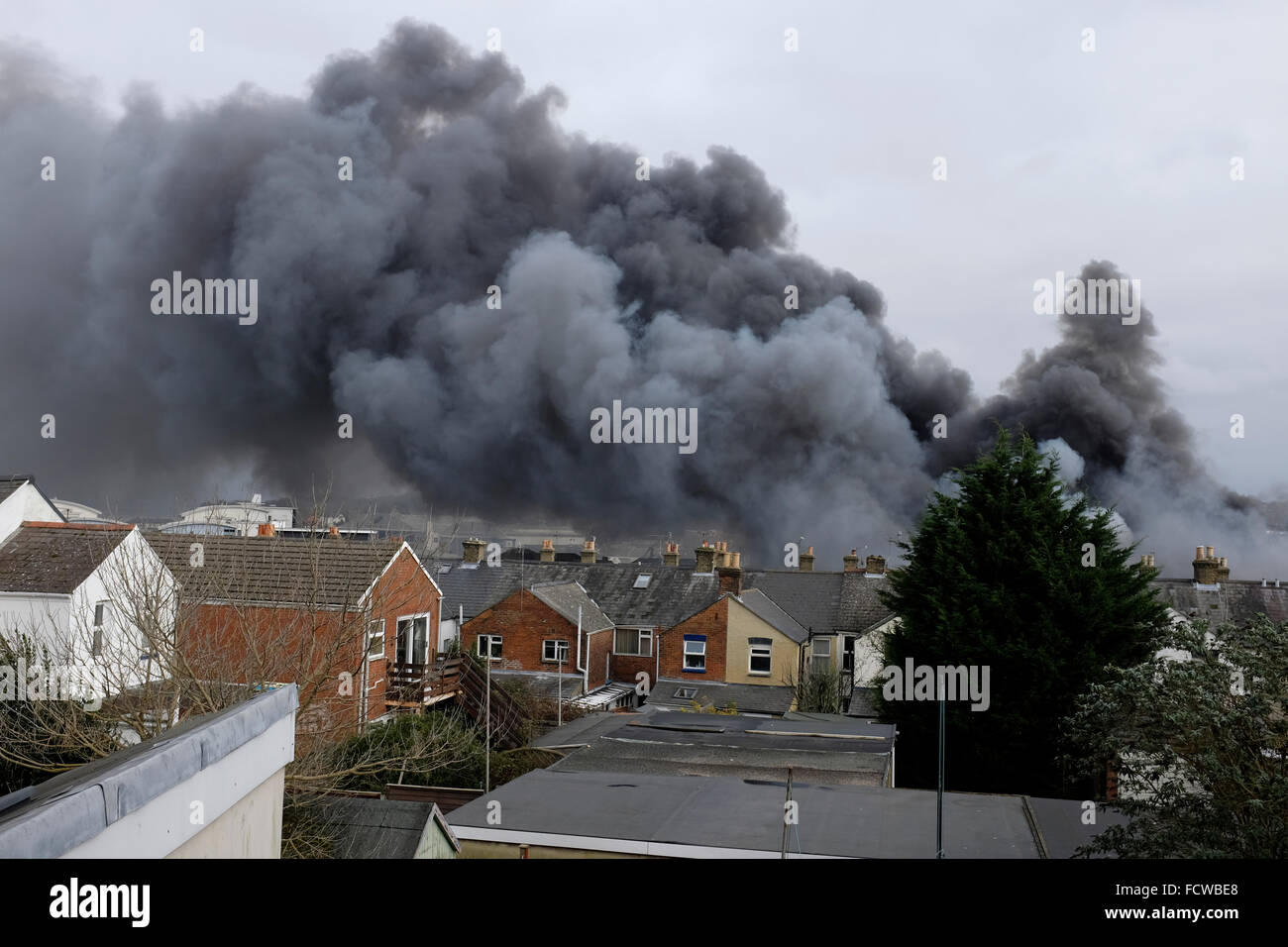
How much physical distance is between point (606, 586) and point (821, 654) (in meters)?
6.50

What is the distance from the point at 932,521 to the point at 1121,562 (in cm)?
305

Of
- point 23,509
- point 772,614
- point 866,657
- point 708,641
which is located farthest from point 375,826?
point 866,657

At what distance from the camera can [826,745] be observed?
1255 centimetres

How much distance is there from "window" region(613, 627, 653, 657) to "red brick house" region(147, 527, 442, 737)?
25.4ft

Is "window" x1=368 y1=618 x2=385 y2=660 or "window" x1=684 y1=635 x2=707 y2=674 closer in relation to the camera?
"window" x1=368 y1=618 x2=385 y2=660

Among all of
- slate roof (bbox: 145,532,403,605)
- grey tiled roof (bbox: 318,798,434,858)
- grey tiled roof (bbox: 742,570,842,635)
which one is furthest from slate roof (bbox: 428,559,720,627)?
grey tiled roof (bbox: 318,798,434,858)

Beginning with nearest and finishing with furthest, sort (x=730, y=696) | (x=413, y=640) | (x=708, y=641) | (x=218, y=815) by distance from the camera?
(x=218, y=815), (x=413, y=640), (x=730, y=696), (x=708, y=641)

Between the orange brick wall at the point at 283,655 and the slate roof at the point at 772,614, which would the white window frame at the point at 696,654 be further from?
the orange brick wall at the point at 283,655

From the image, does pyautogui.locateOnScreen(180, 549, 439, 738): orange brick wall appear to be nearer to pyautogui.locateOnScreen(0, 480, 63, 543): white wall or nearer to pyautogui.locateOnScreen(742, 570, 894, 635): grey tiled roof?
pyautogui.locateOnScreen(0, 480, 63, 543): white wall

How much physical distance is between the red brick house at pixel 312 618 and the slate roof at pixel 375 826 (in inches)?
30.7

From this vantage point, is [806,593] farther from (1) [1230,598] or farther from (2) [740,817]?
(2) [740,817]

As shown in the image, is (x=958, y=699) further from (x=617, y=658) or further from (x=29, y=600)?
(x=29, y=600)

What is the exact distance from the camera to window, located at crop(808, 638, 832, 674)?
26609 millimetres

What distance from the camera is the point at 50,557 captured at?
15156 mm
